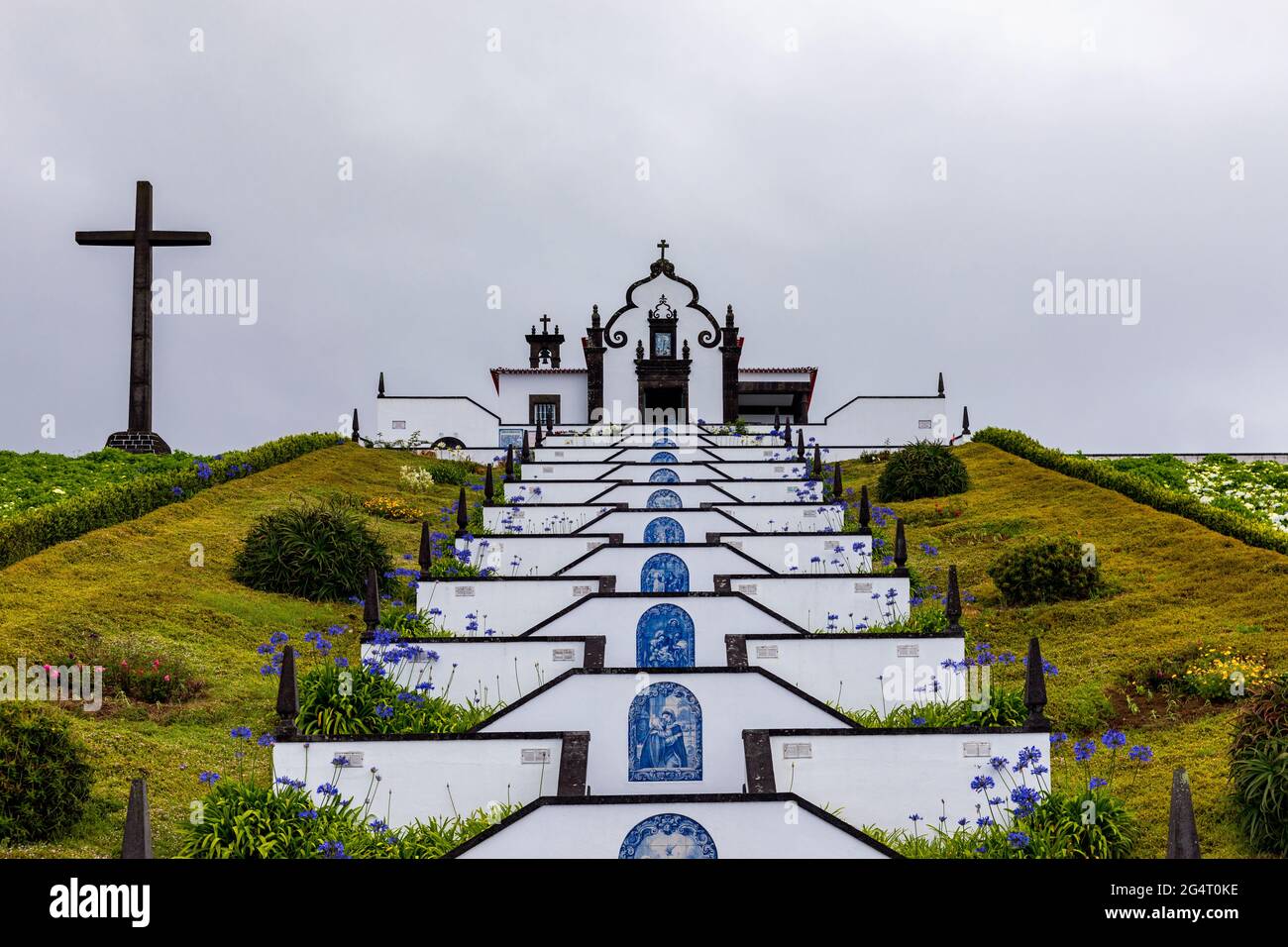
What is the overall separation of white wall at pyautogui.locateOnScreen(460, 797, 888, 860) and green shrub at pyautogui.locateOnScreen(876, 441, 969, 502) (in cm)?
1924

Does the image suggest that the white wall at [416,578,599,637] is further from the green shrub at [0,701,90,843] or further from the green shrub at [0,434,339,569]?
the green shrub at [0,434,339,569]

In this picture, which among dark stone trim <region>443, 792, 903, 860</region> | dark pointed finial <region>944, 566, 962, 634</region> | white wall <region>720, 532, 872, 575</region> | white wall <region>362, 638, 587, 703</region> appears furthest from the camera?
white wall <region>720, 532, 872, 575</region>

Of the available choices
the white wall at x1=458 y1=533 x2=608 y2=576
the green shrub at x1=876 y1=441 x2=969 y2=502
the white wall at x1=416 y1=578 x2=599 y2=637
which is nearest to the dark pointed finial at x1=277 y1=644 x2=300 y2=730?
the white wall at x1=416 y1=578 x2=599 y2=637

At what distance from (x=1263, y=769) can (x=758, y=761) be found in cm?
463

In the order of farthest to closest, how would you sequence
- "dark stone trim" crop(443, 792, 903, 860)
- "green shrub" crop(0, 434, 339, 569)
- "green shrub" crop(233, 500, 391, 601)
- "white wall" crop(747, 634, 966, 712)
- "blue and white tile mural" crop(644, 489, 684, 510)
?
"blue and white tile mural" crop(644, 489, 684, 510) → "green shrub" crop(233, 500, 391, 601) → "green shrub" crop(0, 434, 339, 569) → "white wall" crop(747, 634, 966, 712) → "dark stone trim" crop(443, 792, 903, 860)

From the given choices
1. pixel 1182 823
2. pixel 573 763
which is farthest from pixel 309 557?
pixel 1182 823

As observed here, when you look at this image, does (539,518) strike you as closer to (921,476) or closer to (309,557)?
(309,557)

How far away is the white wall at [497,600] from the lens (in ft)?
53.6

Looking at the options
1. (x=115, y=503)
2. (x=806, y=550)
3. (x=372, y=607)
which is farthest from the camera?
(x=115, y=503)

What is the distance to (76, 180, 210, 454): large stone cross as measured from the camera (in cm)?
2897

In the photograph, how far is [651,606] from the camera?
14805 millimetres

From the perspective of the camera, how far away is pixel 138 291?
2889 centimetres

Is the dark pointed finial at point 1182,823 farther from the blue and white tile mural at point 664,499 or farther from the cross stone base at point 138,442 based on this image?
the cross stone base at point 138,442

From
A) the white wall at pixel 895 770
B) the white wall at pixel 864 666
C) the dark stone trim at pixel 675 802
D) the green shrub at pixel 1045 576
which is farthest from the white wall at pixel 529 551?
the dark stone trim at pixel 675 802
